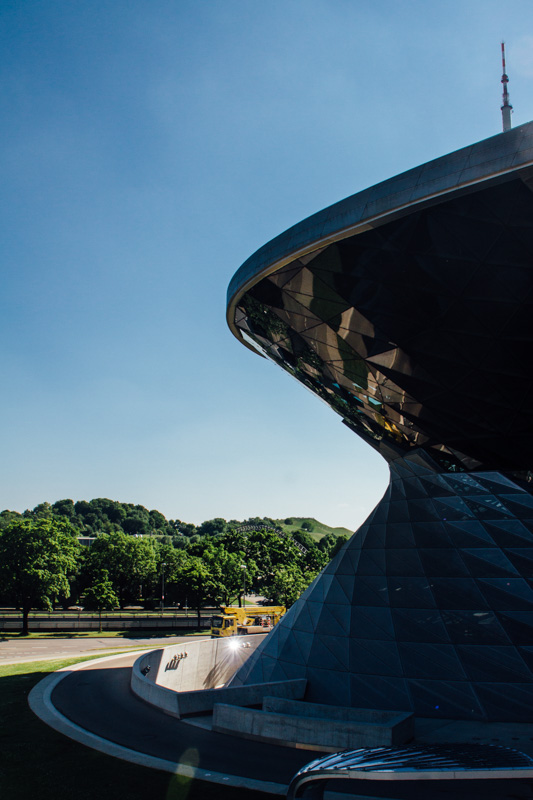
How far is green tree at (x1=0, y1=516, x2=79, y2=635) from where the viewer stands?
51.3 meters

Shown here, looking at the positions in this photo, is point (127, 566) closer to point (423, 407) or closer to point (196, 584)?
point (196, 584)

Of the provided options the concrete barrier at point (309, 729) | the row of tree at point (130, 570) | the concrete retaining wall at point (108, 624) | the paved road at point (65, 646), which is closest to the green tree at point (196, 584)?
the row of tree at point (130, 570)

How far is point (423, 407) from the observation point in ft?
69.0

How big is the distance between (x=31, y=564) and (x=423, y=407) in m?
45.6

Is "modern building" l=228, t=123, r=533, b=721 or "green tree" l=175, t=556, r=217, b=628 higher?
"modern building" l=228, t=123, r=533, b=721

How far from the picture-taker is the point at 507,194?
39.8ft

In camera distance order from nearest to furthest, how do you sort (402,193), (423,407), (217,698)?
(402,193)
(217,698)
(423,407)

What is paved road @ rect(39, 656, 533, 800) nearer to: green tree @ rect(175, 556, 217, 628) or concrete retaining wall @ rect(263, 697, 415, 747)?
concrete retaining wall @ rect(263, 697, 415, 747)

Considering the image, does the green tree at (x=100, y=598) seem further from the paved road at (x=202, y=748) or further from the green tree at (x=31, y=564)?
the paved road at (x=202, y=748)

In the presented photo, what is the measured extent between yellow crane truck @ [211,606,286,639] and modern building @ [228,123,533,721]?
74.6ft

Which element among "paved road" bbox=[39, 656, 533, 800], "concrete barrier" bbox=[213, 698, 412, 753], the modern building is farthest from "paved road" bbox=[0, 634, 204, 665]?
"concrete barrier" bbox=[213, 698, 412, 753]

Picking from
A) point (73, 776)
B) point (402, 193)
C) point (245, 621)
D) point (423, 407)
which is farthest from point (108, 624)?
point (402, 193)

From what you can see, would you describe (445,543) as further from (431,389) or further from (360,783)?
(360,783)

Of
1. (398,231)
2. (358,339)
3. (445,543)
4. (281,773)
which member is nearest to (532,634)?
(445,543)
